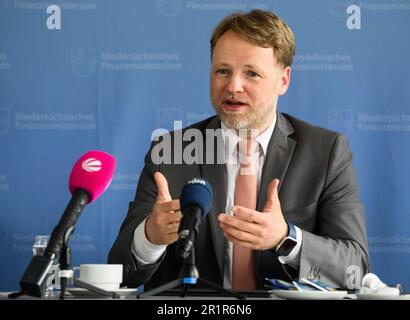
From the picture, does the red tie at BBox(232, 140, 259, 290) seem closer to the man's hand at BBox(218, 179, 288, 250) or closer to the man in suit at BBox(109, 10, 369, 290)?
the man in suit at BBox(109, 10, 369, 290)

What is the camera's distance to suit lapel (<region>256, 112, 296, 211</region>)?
2624 mm

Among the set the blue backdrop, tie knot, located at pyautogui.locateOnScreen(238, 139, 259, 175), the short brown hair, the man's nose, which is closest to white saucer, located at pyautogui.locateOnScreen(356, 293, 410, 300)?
tie knot, located at pyautogui.locateOnScreen(238, 139, 259, 175)

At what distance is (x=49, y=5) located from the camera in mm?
3725

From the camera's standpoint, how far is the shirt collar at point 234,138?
8.95 feet

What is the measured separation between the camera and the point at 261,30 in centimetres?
272

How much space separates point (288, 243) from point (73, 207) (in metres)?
0.89

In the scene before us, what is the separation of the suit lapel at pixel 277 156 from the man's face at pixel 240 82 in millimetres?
96

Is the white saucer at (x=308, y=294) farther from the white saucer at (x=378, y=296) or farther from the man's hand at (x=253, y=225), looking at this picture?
the man's hand at (x=253, y=225)

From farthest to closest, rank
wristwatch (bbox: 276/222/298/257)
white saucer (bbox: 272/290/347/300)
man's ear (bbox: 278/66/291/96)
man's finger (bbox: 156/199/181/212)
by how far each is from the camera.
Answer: man's ear (bbox: 278/66/291/96) < wristwatch (bbox: 276/222/298/257) < man's finger (bbox: 156/199/181/212) < white saucer (bbox: 272/290/347/300)

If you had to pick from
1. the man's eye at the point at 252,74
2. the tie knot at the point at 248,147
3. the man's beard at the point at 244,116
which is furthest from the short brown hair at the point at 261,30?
the tie knot at the point at 248,147

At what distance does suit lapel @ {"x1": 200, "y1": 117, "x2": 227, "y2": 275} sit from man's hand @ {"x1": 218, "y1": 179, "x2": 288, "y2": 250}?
0.49m

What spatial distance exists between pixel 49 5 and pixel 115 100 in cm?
60
